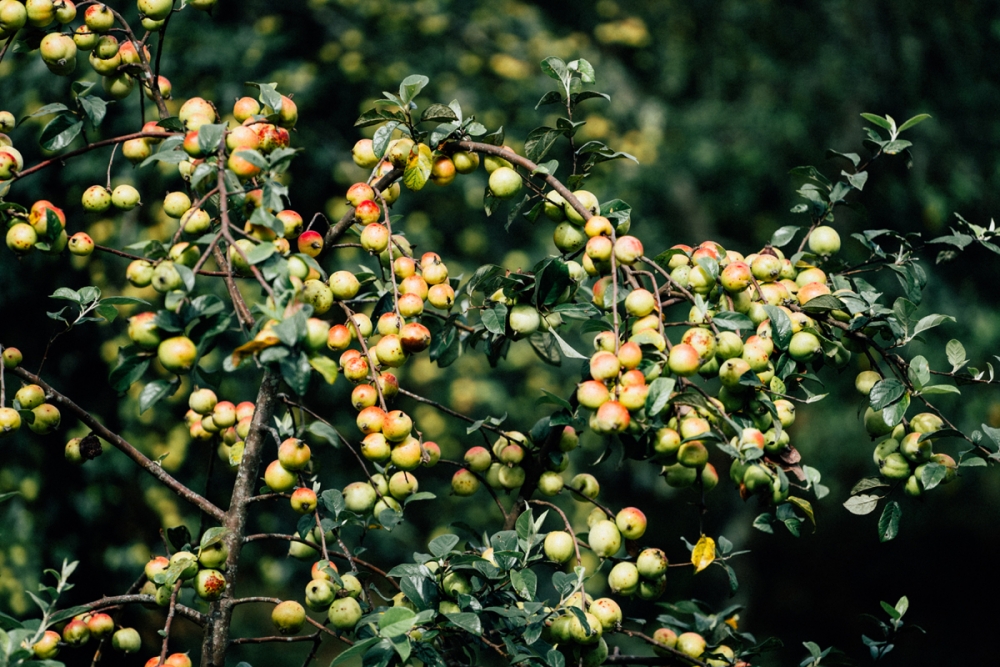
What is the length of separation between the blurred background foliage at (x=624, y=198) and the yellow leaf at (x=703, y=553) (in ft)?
5.34

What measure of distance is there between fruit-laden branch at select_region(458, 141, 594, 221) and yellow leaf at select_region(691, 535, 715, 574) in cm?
38

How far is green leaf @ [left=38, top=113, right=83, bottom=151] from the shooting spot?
99cm

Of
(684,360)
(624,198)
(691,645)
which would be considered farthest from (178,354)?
(624,198)

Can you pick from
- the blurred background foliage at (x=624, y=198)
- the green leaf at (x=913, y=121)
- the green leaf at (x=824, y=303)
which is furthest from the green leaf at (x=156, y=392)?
the blurred background foliage at (x=624, y=198)

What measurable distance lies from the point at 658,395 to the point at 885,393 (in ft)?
1.03

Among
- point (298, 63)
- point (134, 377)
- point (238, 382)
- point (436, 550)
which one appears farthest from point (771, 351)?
point (298, 63)

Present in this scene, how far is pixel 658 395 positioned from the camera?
78cm

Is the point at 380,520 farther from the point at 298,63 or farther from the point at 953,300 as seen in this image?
the point at 953,300

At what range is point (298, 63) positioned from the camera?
310 centimetres

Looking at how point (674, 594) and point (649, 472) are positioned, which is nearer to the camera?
point (649, 472)

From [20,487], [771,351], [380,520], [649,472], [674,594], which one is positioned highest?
[771,351]

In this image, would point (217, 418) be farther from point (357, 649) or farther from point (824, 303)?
point (824, 303)

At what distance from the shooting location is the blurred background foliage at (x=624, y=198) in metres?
2.56

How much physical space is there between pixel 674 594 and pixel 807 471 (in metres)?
4.59
